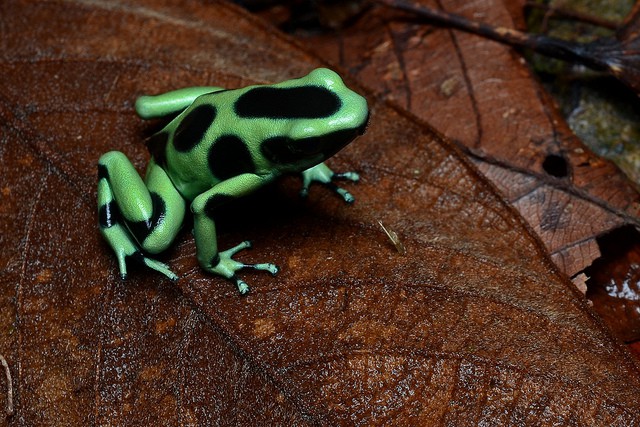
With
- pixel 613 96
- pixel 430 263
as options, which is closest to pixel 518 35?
pixel 613 96

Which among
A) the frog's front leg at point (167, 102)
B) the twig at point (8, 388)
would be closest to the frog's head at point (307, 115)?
the frog's front leg at point (167, 102)

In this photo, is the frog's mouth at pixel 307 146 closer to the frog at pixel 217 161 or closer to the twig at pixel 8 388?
the frog at pixel 217 161

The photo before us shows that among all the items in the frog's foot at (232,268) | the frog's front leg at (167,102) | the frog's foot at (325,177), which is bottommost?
the frog's foot at (232,268)

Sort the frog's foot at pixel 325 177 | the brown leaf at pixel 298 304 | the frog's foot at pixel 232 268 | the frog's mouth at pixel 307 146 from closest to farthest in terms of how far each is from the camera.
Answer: the brown leaf at pixel 298 304, the frog's mouth at pixel 307 146, the frog's foot at pixel 232 268, the frog's foot at pixel 325 177

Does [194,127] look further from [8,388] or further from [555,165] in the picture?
[555,165]

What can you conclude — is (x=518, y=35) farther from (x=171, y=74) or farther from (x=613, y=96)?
(x=171, y=74)

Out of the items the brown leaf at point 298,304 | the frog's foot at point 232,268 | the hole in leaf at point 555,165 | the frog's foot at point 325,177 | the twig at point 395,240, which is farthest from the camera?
the hole in leaf at point 555,165
